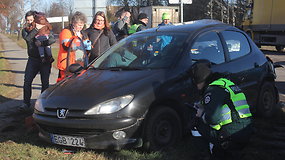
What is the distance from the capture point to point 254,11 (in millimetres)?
22516

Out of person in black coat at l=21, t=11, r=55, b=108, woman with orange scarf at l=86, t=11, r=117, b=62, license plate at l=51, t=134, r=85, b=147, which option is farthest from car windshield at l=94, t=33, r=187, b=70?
person in black coat at l=21, t=11, r=55, b=108

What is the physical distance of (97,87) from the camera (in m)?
4.33

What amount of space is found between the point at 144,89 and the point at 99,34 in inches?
108

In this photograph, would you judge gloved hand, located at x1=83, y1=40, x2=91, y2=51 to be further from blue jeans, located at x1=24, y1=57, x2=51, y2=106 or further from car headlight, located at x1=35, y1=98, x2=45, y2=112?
car headlight, located at x1=35, y1=98, x2=45, y2=112

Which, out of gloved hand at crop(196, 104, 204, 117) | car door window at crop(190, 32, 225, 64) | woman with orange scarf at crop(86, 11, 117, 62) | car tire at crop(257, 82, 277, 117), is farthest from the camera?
woman with orange scarf at crop(86, 11, 117, 62)

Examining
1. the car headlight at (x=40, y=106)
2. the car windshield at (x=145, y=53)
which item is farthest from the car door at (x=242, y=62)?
the car headlight at (x=40, y=106)

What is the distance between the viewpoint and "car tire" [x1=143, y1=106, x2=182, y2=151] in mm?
4098

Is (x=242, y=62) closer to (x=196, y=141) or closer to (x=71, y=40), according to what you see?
(x=196, y=141)

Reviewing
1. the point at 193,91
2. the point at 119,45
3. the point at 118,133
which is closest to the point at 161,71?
the point at 193,91

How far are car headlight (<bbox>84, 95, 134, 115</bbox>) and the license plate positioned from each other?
0.34m

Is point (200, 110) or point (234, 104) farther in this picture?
point (200, 110)

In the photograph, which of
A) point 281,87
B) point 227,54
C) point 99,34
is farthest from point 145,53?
point 281,87

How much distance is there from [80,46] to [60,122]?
2.13 metres

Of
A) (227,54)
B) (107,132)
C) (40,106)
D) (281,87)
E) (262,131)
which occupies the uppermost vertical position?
(227,54)
